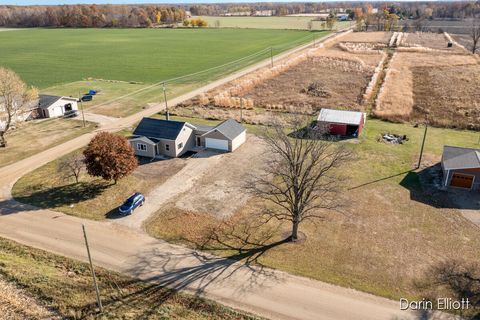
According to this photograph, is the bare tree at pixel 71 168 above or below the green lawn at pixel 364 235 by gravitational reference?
above

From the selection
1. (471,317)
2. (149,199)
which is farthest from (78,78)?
(471,317)

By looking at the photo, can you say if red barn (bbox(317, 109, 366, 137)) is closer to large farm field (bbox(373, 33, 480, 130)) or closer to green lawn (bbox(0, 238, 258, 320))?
large farm field (bbox(373, 33, 480, 130))

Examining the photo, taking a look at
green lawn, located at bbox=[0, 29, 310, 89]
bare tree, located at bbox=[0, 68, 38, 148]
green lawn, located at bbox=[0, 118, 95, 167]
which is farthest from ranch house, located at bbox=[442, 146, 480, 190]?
green lawn, located at bbox=[0, 29, 310, 89]

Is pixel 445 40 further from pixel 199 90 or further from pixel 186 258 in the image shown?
pixel 186 258

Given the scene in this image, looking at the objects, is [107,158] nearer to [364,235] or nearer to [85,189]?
[85,189]

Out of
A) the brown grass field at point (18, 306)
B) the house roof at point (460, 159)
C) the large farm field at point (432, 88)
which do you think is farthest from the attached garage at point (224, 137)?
the brown grass field at point (18, 306)

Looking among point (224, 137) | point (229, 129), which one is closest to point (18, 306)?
point (224, 137)

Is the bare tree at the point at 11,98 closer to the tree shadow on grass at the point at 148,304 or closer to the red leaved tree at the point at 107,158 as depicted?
the red leaved tree at the point at 107,158
